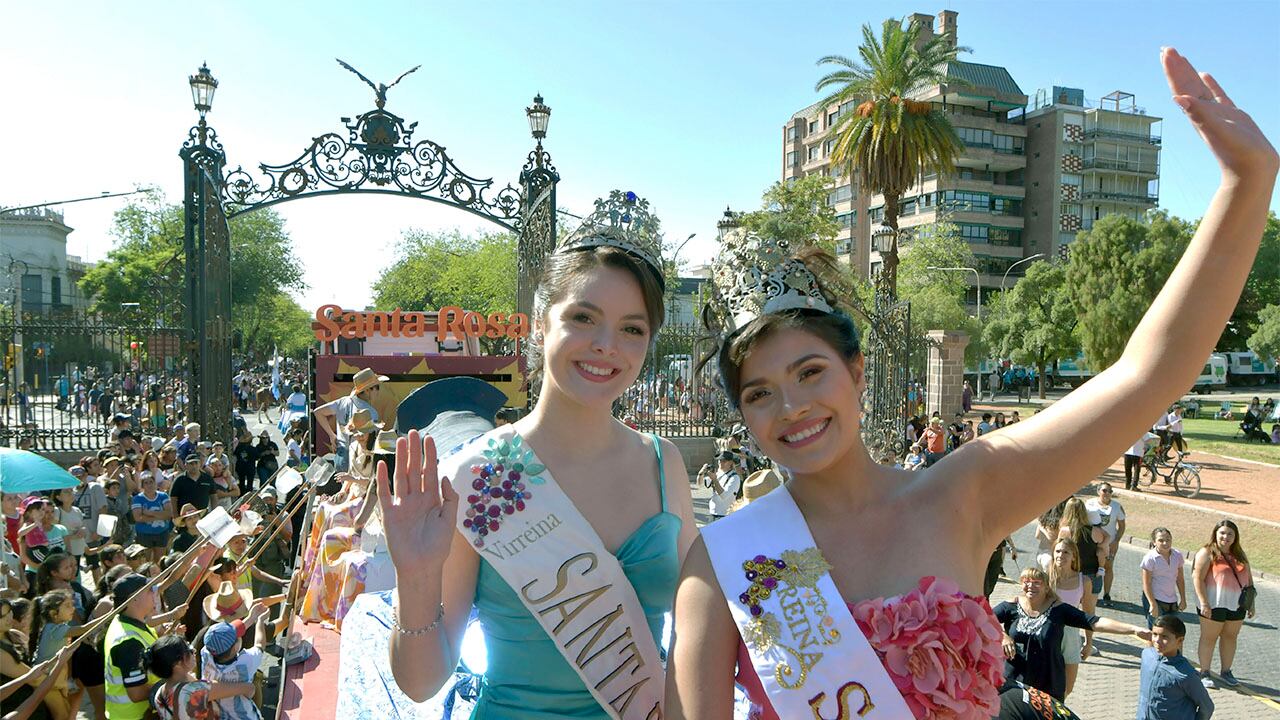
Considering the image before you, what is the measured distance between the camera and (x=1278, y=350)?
106ft

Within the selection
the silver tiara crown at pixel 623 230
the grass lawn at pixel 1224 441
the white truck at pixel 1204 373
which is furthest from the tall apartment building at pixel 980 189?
the silver tiara crown at pixel 623 230

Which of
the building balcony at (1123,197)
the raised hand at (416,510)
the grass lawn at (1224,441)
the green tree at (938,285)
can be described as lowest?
the grass lawn at (1224,441)

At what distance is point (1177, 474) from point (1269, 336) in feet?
69.7

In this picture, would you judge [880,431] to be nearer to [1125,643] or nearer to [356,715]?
[1125,643]

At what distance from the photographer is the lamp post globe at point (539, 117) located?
11836 millimetres

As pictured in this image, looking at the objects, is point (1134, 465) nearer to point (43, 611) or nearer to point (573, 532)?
point (43, 611)

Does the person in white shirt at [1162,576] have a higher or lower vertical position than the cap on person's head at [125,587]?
lower

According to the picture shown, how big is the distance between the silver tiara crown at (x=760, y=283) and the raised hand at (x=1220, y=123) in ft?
2.36

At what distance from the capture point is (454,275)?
141 feet

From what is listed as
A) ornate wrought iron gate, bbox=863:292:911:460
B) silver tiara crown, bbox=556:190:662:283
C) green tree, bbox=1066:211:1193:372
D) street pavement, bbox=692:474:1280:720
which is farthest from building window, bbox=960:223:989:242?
silver tiara crown, bbox=556:190:662:283

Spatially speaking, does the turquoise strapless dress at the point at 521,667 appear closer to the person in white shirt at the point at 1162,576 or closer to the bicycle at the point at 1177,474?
the person in white shirt at the point at 1162,576

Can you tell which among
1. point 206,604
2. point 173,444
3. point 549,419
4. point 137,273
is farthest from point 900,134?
point 137,273

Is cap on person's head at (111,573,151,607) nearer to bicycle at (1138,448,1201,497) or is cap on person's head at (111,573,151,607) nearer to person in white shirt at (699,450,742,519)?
person in white shirt at (699,450,742,519)

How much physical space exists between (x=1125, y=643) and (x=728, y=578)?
8450 mm
